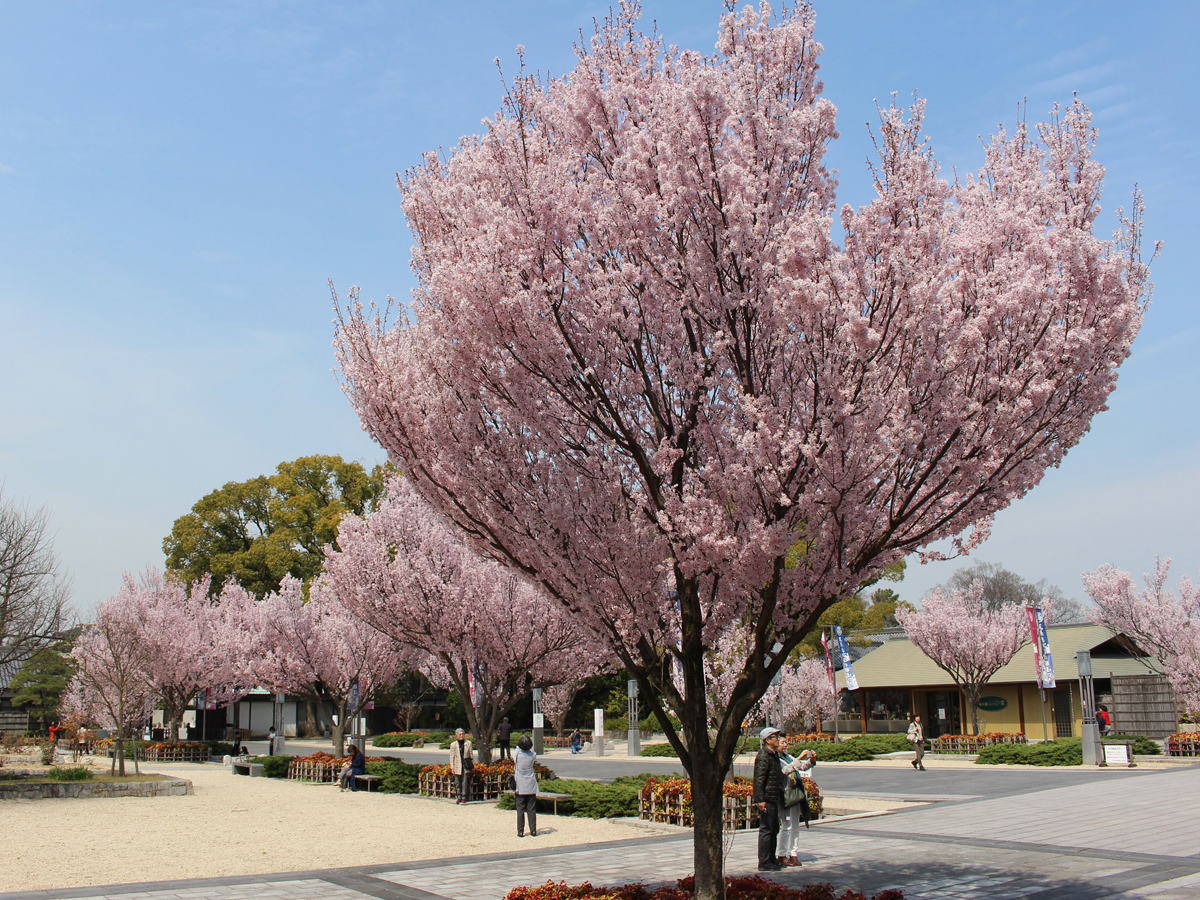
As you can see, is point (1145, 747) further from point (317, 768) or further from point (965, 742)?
point (317, 768)

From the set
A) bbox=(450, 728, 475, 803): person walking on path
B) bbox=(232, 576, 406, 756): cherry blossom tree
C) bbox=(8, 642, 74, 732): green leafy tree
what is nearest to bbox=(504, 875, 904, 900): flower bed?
bbox=(450, 728, 475, 803): person walking on path

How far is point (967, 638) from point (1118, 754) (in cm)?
795

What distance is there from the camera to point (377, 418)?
821cm

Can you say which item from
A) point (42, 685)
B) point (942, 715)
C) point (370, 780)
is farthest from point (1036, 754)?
point (42, 685)

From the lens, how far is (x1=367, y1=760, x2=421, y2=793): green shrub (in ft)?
77.8

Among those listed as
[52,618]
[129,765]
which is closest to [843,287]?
[52,618]

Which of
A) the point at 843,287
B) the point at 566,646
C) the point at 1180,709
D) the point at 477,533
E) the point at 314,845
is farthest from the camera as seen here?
the point at 1180,709

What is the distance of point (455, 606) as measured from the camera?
20.8 meters

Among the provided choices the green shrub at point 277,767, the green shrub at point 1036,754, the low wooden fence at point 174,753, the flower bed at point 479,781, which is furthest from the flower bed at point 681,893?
the low wooden fence at point 174,753

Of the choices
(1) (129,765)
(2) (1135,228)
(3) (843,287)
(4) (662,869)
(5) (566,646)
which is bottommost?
(1) (129,765)

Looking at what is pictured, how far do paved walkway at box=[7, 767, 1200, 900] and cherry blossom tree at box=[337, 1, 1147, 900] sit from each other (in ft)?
13.7

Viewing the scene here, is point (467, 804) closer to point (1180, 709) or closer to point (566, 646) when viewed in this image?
point (566, 646)

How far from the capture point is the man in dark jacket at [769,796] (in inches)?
460

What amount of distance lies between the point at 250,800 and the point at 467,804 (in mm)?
5763
